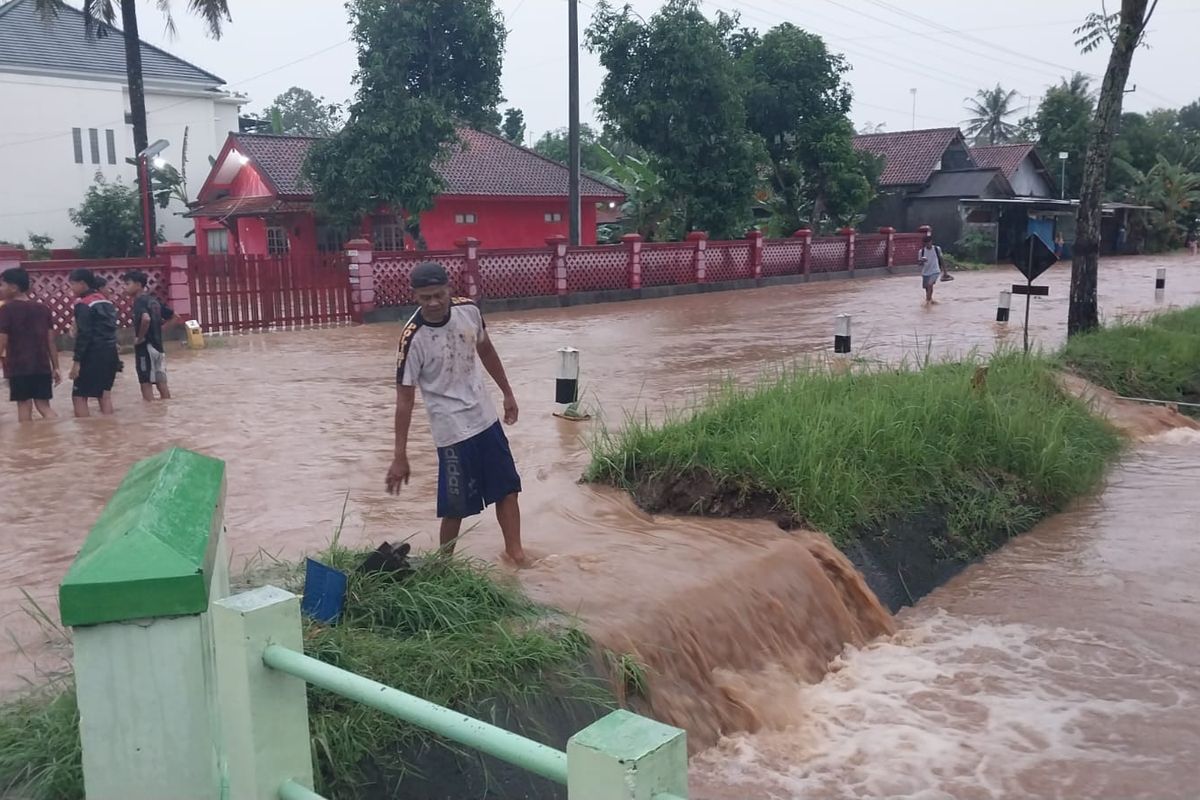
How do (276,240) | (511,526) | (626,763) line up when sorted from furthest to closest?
(276,240)
(511,526)
(626,763)

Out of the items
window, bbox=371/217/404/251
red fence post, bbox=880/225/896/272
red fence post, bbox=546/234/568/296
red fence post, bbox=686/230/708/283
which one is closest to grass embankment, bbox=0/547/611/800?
red fence post, bbox=546/234/568/296

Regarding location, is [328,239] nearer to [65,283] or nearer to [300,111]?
[65,283]

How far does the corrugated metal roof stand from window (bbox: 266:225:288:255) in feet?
27.9

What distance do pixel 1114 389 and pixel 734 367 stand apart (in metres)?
4.74

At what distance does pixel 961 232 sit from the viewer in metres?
42.4

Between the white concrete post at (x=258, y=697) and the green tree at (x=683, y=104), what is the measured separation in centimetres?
2704

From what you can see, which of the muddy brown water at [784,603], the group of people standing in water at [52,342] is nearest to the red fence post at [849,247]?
the muddy brown water at [784,603]

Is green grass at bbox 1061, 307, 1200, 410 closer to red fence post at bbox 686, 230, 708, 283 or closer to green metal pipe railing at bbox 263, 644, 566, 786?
green metal pipe railing at bbox 263, 644, 566, 786

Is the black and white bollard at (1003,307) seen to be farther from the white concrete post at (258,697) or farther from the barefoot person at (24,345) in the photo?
the white concrete post at (258,697)

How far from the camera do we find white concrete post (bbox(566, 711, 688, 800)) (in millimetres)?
1708

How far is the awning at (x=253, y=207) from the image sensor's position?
29953 millimetres

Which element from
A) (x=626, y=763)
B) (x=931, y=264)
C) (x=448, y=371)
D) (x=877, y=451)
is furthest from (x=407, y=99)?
(x=626, y=763)

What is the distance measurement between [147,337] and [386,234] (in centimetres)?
1977

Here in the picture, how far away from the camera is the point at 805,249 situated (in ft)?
Answer: 105
